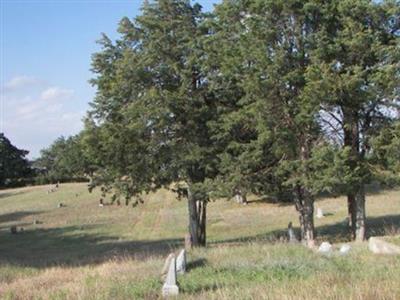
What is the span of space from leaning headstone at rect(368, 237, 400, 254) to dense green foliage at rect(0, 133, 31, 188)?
372 feet

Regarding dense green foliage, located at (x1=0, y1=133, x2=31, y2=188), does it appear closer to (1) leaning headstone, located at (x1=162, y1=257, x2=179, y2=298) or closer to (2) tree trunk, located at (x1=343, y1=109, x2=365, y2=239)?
(2) tree trunk, located at (x1=343, y1=109, x2=365, y2=239)

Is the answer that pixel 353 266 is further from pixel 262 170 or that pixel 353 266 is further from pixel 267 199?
pixel 267 199

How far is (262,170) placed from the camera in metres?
24.1

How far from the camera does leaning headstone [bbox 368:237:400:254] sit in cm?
1445

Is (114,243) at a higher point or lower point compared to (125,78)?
lower

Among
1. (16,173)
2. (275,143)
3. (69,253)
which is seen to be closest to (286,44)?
(275,143)

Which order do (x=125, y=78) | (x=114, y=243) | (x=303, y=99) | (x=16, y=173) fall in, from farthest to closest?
(x=16, y=173)
(x=114, y=243)
(x=125, y=78)
(x=303, y=99)


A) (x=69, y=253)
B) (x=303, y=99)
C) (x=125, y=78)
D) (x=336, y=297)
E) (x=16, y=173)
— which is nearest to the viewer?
(x=336, y=297)

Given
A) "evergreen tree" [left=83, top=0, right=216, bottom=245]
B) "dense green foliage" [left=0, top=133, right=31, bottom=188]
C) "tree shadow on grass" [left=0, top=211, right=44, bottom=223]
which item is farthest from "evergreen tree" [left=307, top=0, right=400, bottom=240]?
"dense green foliage" [left=0, top=133, right=31, bottom=188]

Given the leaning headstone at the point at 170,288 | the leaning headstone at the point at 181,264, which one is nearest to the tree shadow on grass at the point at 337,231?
the leaning headstone at the point at 181,264

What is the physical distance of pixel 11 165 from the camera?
418 ft

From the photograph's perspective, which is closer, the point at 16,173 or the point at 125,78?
the point at 125,78

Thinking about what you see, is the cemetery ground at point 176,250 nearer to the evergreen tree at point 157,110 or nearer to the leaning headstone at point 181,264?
the leaning headstone at point 181,264

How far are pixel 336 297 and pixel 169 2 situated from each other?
2193 centimetres
